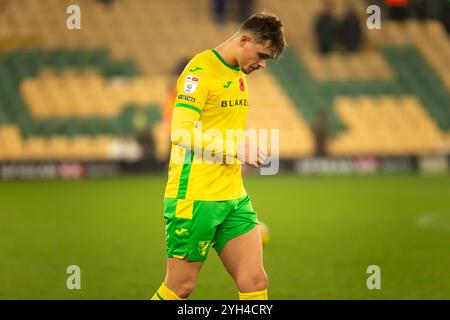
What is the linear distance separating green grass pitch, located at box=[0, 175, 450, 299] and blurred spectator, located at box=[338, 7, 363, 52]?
6.46m

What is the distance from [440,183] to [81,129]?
8.81 meters

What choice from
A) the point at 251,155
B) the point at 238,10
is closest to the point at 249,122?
the point at 238,10

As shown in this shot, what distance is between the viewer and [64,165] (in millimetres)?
19656

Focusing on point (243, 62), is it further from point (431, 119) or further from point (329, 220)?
point (431, 119)

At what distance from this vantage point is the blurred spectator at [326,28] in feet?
Answer: 76.2

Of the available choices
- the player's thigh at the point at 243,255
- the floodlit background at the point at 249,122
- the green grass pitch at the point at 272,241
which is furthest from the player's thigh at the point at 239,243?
the floodlit background at the point at 249,122

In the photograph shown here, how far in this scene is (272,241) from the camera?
1044 cm

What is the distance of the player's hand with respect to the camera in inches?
183

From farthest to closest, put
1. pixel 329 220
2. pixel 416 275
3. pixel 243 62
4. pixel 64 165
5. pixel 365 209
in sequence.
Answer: pixel 64 165 < pixel 365 209 < pixel 329 220 < pixel 416 275 < pixel 243 62

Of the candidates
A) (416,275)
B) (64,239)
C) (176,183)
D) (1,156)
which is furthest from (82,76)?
(176,183)

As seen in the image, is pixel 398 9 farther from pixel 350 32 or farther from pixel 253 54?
pixel 253 54

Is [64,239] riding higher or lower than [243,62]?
lower

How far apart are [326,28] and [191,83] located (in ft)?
63.2

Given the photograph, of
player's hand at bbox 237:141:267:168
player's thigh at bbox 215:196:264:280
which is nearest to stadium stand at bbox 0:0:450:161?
player's thigh at bbox 215:196:264:280
